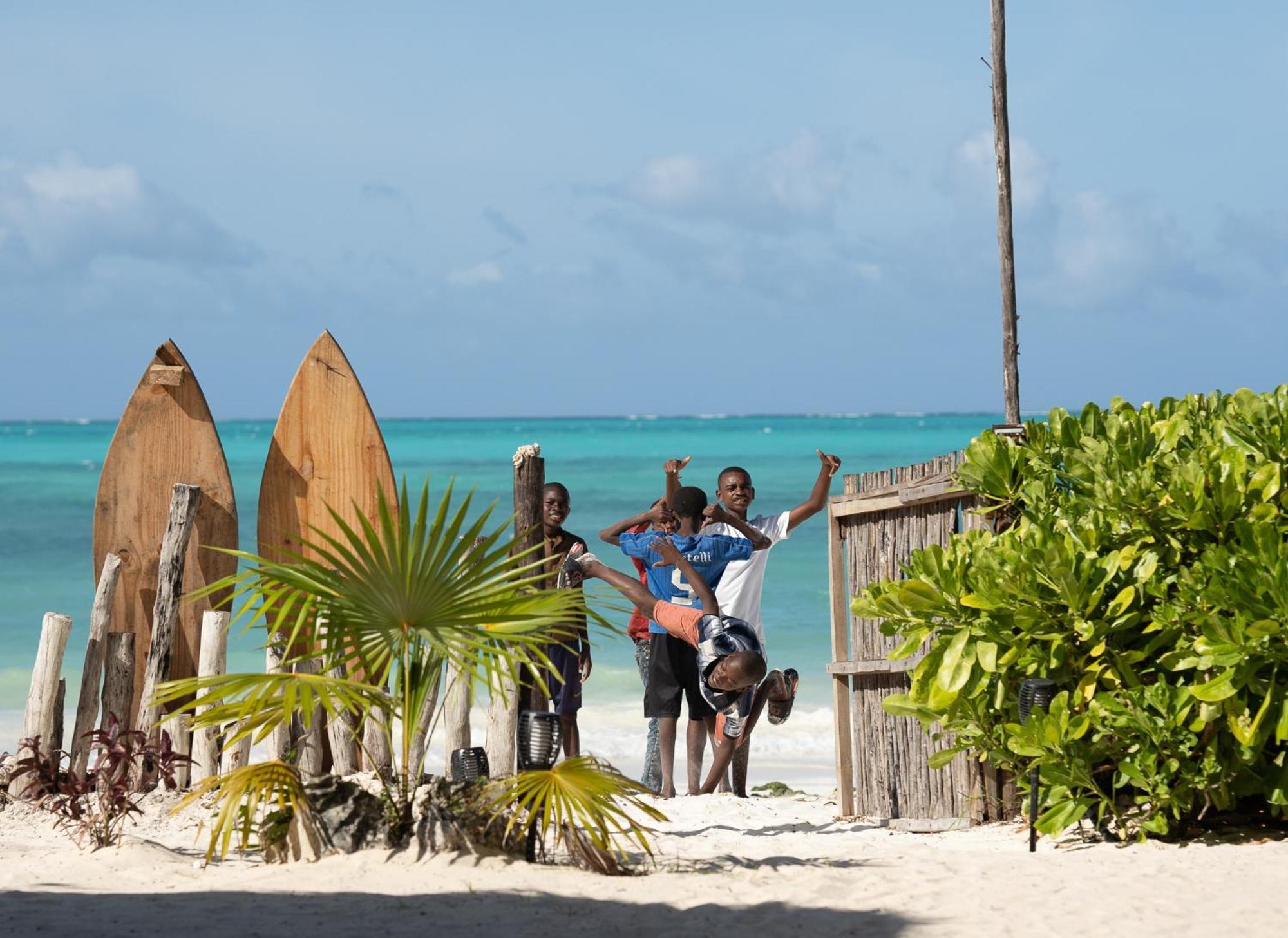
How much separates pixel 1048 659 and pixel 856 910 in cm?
140

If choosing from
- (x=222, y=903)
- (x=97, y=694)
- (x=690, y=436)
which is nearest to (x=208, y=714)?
(x=222, y=903)

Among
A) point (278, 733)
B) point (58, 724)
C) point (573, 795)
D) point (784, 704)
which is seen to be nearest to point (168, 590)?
point (58, 724)

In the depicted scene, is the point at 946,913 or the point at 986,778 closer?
the point at 946,913

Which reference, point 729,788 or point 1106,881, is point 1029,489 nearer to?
point 1106,881

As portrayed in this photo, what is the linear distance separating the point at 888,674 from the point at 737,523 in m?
1.02

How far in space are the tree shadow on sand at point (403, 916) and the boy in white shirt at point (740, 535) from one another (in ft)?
8.47

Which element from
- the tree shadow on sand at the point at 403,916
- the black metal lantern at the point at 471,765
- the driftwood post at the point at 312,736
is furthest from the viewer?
the driftwood post at the point at 312,736

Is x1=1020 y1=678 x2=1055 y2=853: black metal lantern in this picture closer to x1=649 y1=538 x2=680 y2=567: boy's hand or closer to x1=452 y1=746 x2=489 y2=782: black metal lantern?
x1=649 y1=538 x2=680 y2=567: boy's hand

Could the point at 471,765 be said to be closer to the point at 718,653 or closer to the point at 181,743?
the point at 718,653

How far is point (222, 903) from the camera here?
182 inches

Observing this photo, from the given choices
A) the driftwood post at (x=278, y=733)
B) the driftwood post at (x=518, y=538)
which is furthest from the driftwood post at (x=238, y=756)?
the driftwood post at (x=518, y=538)

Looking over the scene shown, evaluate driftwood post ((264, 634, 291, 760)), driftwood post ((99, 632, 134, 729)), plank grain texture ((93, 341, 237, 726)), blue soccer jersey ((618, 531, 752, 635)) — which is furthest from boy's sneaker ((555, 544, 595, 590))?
driftwood post ((99, 632, 134, 729))

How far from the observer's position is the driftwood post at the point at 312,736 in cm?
642

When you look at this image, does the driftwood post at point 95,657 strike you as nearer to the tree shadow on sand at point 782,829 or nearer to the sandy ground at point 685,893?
the sandy ground at point 685,893
